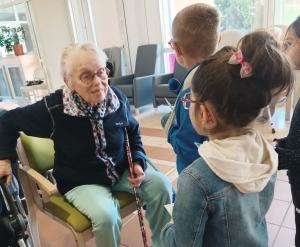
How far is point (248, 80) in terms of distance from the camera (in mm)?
697

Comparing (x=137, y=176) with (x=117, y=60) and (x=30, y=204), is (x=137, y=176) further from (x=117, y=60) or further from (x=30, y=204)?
(x=117, y=60)

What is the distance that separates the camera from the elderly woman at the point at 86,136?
4.59 ft

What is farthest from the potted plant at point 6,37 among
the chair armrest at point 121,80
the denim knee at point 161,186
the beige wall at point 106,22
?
the denim knee at point 161,186

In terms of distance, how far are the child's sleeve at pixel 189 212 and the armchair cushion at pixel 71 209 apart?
2.08 ft

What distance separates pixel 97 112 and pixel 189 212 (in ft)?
2.86

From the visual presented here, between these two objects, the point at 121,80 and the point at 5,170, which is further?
the point at 121,80

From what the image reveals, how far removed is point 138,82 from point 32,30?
3830mm

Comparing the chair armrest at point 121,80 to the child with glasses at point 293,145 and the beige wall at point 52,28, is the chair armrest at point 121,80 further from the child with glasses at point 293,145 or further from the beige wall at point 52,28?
the child with glasses at point 293,145

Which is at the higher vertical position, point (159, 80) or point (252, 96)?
point (252, 96)

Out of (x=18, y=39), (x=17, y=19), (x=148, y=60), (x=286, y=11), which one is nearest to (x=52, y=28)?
(x=18, y=39)

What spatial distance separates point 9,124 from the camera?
54.6 inches

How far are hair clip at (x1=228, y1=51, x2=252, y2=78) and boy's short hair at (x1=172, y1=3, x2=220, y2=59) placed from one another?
1.65 ft

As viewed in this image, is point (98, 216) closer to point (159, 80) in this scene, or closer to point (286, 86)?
point (286, 86)

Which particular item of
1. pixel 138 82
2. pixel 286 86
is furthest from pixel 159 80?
pixel 286 86
